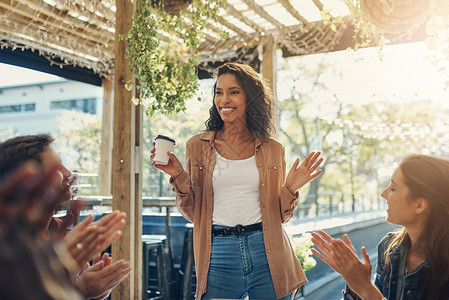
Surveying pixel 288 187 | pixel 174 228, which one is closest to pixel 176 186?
pixel 288 187

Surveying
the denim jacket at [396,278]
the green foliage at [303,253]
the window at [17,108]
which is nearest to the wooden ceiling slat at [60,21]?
the green foliage at [303,253]

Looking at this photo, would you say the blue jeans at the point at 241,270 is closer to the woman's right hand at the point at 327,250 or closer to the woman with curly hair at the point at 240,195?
the woman with curly hair at the point at 240,195

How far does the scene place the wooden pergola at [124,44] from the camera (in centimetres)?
275

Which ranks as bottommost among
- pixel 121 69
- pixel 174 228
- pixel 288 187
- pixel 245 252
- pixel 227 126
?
pixel 174 228

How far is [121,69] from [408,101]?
12.8 m

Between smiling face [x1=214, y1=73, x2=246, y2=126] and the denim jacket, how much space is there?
79cm

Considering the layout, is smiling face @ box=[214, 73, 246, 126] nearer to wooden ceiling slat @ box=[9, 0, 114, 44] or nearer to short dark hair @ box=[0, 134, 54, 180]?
short dark hair @ box=[0, 134, 54, 180]

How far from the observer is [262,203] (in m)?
1.81

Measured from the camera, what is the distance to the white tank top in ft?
5.82

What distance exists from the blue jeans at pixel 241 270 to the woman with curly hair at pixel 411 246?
1.27 feet

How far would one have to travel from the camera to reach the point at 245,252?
1734 mm

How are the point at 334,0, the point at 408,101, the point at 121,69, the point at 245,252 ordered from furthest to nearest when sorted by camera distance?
the point at 408,101 < the point at 334,0 < the point at 121,69 < the point at 245,252

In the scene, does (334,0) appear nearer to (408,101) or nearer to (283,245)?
(283,245)

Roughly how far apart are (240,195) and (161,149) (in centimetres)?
36
